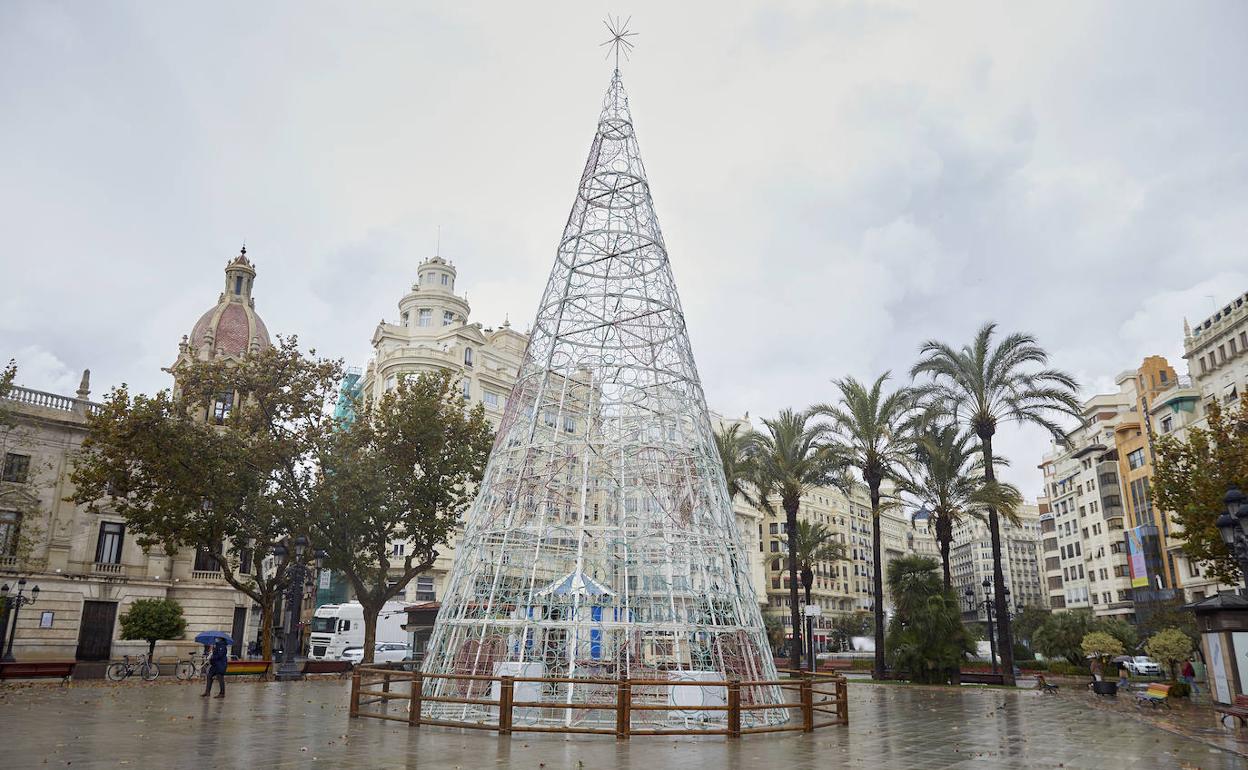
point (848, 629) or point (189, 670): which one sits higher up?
point (848, 629)

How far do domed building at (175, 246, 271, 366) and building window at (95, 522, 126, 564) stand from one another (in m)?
12.9

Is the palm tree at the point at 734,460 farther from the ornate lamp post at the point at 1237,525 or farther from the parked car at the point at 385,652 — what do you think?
the ornate lamp post at the point at 1237,525

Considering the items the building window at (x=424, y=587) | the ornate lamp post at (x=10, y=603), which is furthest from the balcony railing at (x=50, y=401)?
the building window at (x=424, y=587)

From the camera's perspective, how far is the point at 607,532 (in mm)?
17422

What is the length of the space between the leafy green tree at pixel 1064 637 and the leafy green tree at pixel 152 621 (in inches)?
1801

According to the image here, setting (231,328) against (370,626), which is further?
(231,328)

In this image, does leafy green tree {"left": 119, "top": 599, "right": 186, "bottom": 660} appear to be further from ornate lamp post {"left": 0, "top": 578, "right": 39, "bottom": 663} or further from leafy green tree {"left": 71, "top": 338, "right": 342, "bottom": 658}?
leafy green tree {"left": 71, "top": 338, "right": 342, "bottom": 658}

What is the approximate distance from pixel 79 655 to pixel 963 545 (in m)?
181

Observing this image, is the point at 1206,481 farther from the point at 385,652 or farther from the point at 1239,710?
the point at 385,652

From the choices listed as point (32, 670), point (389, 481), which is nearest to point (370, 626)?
point (389, 481)

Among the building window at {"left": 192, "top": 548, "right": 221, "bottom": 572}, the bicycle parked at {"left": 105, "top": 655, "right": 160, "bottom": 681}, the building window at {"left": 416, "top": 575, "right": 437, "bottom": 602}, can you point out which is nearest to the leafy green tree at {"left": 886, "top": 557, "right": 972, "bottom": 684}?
the bicycle parked at {"left": 105, "top": 655, "right": 160, "bottom": 681}

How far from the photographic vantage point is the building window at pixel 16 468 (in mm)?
37938

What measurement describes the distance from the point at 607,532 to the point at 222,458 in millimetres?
19178

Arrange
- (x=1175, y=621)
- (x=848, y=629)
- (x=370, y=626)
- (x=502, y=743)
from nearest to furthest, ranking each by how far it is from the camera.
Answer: (x=502, y=743), (x=370, y=626), (x=1175, y=621), (x=848, y=629)
